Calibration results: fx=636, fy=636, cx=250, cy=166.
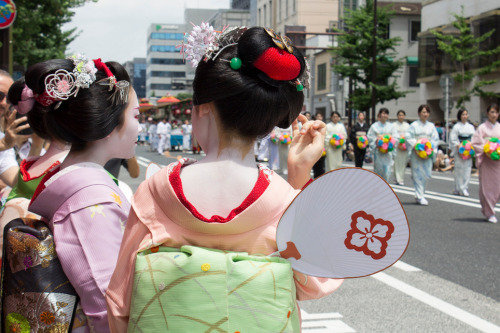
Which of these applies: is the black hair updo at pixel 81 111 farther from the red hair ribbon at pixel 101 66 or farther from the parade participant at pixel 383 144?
the parade participant at pixel 383 144

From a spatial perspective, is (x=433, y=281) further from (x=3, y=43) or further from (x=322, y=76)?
(x=322, y=76)

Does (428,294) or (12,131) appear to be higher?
(12,131)

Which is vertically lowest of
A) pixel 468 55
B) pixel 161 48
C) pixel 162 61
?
pixel 468 55

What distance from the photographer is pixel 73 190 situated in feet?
6.44

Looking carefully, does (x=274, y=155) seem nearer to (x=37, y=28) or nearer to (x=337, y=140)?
(x=337, y=140)

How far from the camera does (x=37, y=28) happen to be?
14750 millimetres

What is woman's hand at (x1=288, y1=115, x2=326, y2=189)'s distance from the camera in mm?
1913

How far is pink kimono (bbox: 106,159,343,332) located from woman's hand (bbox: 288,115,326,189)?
0.88 ft

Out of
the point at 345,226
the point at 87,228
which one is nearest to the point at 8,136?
the point at 87,228

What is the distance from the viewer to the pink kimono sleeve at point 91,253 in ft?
6.01

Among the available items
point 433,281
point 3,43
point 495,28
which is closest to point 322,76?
point 495,28

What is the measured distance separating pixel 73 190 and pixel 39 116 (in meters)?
0.59

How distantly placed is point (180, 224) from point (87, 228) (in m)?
0.43

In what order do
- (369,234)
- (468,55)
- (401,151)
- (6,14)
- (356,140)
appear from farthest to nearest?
1. (468,55)
2. (356,140)
3. (401,151)
4. (6,14)
5. (369,234)
